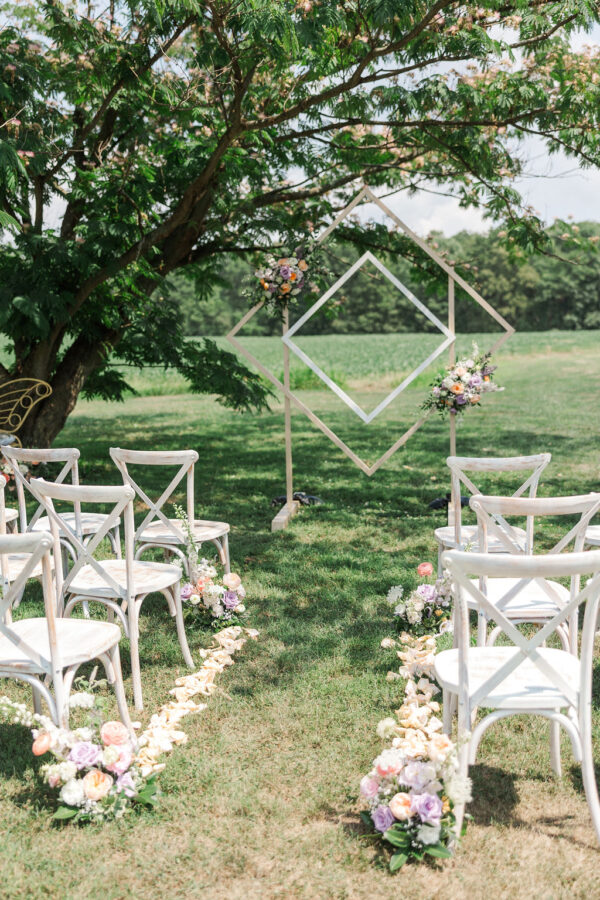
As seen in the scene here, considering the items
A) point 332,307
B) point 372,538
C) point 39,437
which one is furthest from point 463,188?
point 39,437

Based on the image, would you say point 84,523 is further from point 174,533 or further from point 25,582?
point 25,582

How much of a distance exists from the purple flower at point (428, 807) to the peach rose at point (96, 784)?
1135mm

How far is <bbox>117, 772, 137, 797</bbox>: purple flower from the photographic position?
2910 mm

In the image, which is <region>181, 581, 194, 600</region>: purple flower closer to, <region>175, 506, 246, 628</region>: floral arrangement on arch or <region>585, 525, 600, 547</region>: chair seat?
<region>175, 506, 246, 628</region>: floral arrangement on arch

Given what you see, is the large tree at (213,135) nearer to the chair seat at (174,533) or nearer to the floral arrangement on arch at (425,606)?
the chair seat at (174,533)

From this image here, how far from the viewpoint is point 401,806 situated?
2.65 m

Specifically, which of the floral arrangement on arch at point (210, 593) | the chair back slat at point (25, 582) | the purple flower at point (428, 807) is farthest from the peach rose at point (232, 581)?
the purple flower at point (428, 807)

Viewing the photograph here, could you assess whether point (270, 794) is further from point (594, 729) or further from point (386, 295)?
point (386, 295)

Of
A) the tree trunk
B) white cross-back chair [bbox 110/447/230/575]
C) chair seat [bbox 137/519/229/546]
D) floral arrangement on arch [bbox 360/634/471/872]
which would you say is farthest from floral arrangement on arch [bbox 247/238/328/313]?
floral arrangement on arch [bbox 360/634/471/872]

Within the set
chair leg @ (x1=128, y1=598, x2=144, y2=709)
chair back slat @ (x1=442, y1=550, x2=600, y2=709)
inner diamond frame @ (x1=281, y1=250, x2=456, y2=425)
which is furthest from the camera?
inner diamond frame @ (x1=281, y1=250, x2=456, y2=425)

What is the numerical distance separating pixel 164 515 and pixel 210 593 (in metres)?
0.64

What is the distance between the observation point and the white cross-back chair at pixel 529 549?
3.13 metres

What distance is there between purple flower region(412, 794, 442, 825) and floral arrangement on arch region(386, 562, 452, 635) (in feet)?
5.38

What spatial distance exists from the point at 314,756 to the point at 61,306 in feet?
18.4
